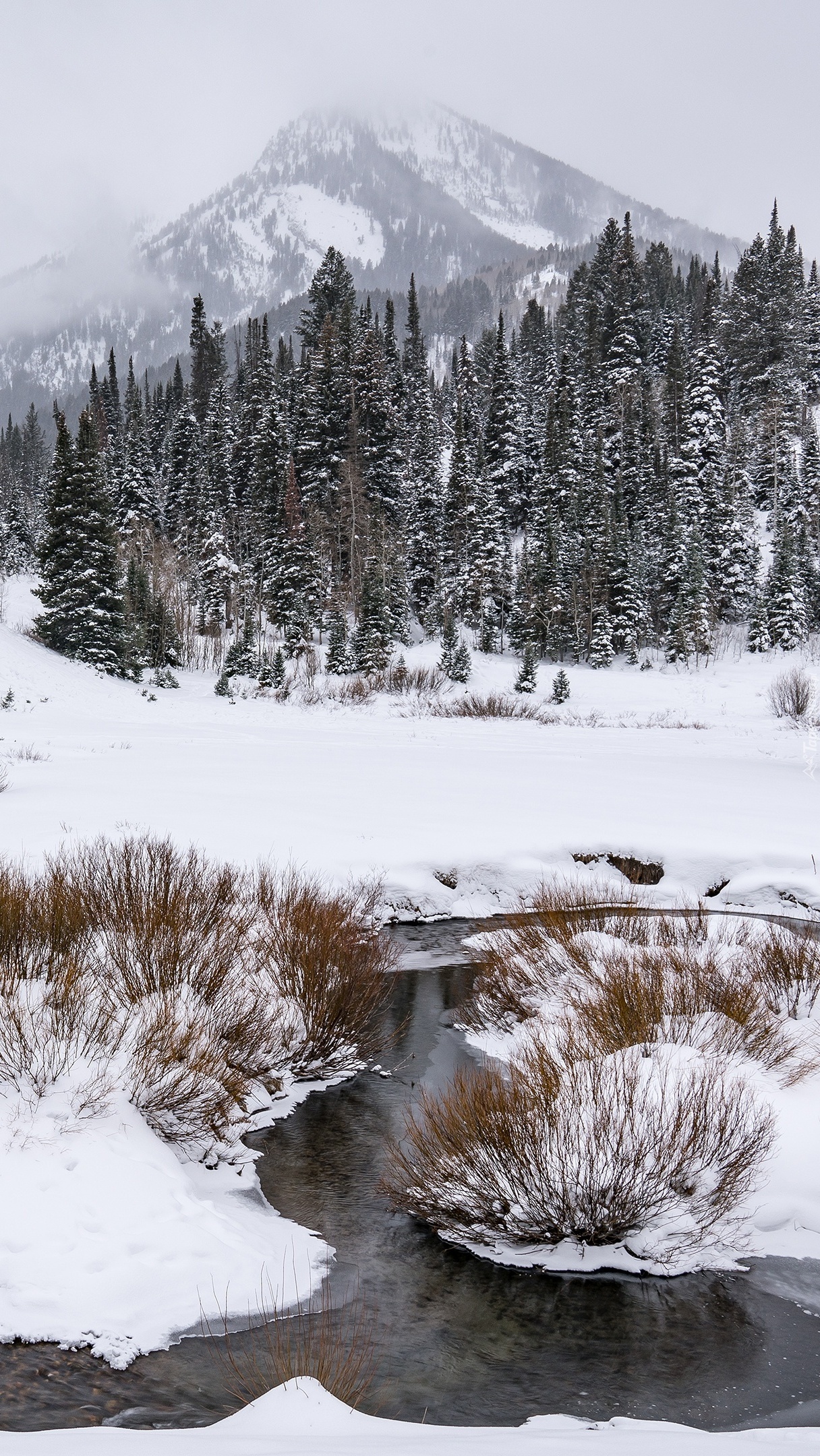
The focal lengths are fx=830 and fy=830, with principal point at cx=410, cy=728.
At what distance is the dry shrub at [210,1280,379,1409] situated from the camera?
387 cm

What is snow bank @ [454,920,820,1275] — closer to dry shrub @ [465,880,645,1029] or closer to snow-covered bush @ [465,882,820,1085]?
snow-covered bush @ [465,882,820,1085]

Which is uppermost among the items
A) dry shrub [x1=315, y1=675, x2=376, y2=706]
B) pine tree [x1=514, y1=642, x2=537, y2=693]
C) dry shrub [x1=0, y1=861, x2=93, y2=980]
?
pine tree [x1=514, y1=642, x2=537, y2=693]

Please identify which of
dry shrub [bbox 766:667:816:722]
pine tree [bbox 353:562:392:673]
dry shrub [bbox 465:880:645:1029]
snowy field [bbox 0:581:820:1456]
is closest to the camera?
snowy field [bbox 0:581:820:1456]

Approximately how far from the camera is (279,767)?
1864cm

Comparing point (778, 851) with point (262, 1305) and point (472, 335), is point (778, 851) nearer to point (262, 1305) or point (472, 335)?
point (262, 1305)

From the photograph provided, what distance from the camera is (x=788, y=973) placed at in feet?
25.8

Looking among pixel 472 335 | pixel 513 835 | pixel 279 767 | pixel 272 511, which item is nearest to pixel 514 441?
pixel 272 511

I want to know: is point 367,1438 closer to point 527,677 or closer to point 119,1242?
point 119,1242

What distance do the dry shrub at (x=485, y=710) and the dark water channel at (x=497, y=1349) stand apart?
25.9 meters

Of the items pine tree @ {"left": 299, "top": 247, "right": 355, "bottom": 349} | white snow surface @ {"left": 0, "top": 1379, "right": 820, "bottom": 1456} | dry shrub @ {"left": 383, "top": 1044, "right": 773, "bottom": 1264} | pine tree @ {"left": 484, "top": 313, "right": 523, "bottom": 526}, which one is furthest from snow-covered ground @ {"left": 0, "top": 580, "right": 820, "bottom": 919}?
pine tree @ {"left": 299, "top": 247, "right": 355, "bottom": 349}

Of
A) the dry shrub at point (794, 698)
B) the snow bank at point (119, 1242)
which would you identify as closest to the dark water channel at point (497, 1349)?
the snow bank at point (119, 1242)

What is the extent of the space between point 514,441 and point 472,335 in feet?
367

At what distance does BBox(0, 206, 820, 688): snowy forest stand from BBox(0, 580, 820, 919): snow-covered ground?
11493 mm

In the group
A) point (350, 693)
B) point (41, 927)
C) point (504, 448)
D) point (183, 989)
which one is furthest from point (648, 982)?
point (504, 448)
